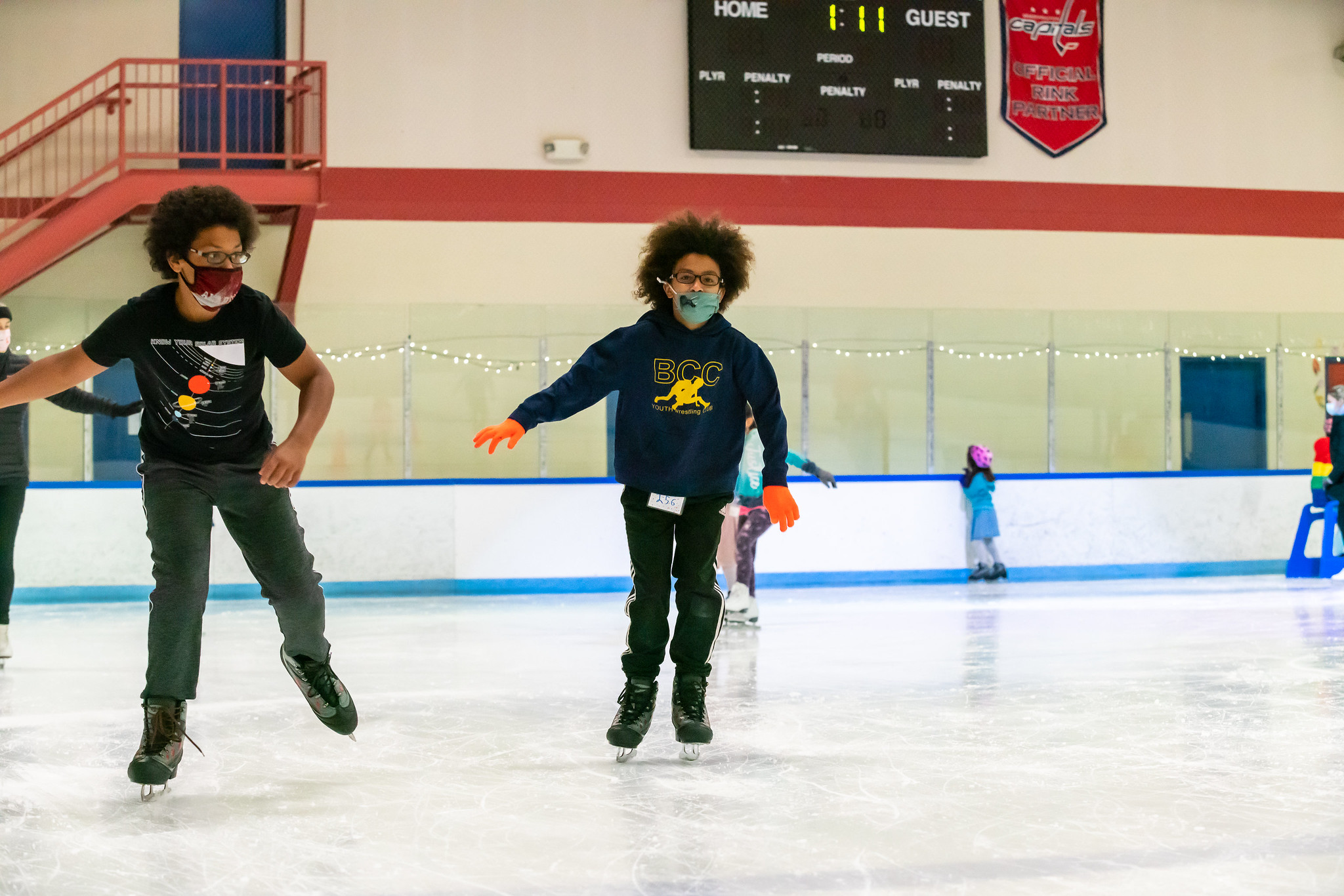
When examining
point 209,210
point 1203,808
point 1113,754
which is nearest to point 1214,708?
point 1113,754

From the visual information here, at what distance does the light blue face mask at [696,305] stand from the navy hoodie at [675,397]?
0.03 meters

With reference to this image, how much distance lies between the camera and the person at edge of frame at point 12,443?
14.9ft

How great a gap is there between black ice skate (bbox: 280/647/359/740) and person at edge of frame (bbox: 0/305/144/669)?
1.77 metres

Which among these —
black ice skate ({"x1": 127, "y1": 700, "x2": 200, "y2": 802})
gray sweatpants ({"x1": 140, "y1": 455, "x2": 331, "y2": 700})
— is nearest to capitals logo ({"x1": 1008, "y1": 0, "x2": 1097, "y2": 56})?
gray sweatpants ({"x1": 140, "y1": 455, "x2": 331, "y2": 700})

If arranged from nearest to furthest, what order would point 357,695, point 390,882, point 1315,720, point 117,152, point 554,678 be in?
point 390,882
point 1315,720
point 357,695
point 554,678
point 117,152

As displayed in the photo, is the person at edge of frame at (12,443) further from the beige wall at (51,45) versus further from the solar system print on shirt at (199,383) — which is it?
the beige wall at (51,45)

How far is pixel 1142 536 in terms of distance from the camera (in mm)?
9453

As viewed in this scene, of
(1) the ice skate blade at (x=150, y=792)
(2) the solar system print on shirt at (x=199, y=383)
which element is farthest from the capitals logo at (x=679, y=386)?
(1) the ice skate blade at (x=150, y=792)

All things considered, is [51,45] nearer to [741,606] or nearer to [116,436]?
[116,436]

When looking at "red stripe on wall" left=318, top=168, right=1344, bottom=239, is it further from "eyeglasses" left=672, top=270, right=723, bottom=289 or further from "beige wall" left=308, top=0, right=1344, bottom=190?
"eyeglasses" left=672, top=270, right=723, bottom=289

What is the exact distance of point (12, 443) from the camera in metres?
4.60

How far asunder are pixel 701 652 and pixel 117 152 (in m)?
7.63

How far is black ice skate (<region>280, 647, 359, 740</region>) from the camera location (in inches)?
120

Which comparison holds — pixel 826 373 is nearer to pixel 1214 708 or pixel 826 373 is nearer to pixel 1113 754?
pixel 1214 708
